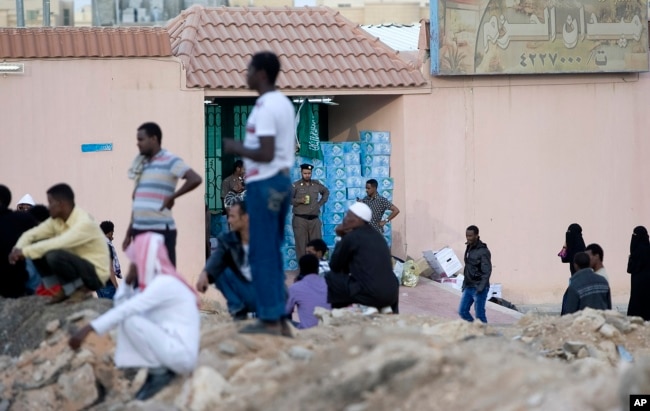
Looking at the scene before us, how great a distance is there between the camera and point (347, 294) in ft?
38.9

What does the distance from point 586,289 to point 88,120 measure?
7848 millimetres

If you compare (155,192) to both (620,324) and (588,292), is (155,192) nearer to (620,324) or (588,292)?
(620,324)

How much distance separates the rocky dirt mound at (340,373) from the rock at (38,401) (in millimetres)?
10

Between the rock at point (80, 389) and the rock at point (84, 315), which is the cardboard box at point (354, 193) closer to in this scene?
the rock at point (84, 315)

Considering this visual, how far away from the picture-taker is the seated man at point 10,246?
1205cm

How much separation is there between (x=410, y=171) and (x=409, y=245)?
1.13 metres

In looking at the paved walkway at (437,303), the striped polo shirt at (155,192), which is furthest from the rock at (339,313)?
the paved walkway at (437,303)

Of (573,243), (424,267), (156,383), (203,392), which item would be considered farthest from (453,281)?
(203,392)

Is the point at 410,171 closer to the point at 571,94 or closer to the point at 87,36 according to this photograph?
the point at 571,94

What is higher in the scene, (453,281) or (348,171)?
(348,171)

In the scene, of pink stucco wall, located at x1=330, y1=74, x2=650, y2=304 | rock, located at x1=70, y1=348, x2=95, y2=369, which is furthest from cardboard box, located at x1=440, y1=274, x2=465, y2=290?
rock, located at x1=70, y1=348, x2=95, y2=369

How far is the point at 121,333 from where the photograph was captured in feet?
28.0

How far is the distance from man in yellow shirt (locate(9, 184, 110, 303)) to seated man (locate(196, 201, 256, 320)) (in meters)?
1.25

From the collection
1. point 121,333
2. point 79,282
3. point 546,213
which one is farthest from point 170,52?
point 121,333
